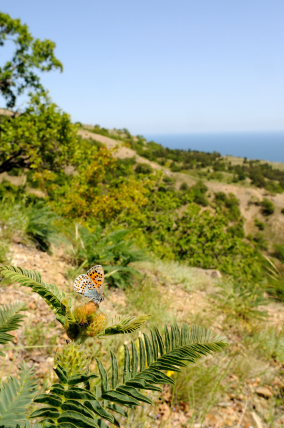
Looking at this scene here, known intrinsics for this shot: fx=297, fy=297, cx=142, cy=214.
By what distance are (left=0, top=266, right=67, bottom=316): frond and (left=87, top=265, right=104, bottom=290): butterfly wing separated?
0.57 feet

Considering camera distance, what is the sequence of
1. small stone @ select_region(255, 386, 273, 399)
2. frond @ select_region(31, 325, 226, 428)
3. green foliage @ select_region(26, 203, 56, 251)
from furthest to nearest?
green foliage @ select_region(26, 203, 56, 251) → small stone @ select_region(255, 386, 273, 399) → frond @ select_region(31, 325, 226, 428)

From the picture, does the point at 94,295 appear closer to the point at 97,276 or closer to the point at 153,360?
the point at 97,276

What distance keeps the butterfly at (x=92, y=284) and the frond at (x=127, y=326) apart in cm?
17

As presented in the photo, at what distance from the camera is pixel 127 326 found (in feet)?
2.33

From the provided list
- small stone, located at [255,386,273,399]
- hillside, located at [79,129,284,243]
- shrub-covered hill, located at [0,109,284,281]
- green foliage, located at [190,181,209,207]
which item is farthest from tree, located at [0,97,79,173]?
hillside, located at [79,129,284,243]

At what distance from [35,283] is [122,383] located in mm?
318

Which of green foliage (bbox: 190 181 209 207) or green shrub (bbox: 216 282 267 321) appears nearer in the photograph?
green shrub (bbox: 216 282 267 321)

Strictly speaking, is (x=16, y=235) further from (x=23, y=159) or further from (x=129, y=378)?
(x=23, y=159)

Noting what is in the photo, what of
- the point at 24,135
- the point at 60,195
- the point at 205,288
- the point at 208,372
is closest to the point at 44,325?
the point at 208,372

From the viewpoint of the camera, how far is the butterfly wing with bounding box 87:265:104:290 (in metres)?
0.97

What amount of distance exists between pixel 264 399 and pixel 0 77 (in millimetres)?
11014

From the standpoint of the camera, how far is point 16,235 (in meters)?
4.83

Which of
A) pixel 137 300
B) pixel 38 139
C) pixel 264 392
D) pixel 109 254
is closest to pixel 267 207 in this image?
pixel 38 139

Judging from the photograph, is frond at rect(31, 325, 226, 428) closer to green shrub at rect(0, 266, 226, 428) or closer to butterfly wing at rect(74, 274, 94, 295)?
green shrub at rect(0, 266, 226, 428)
